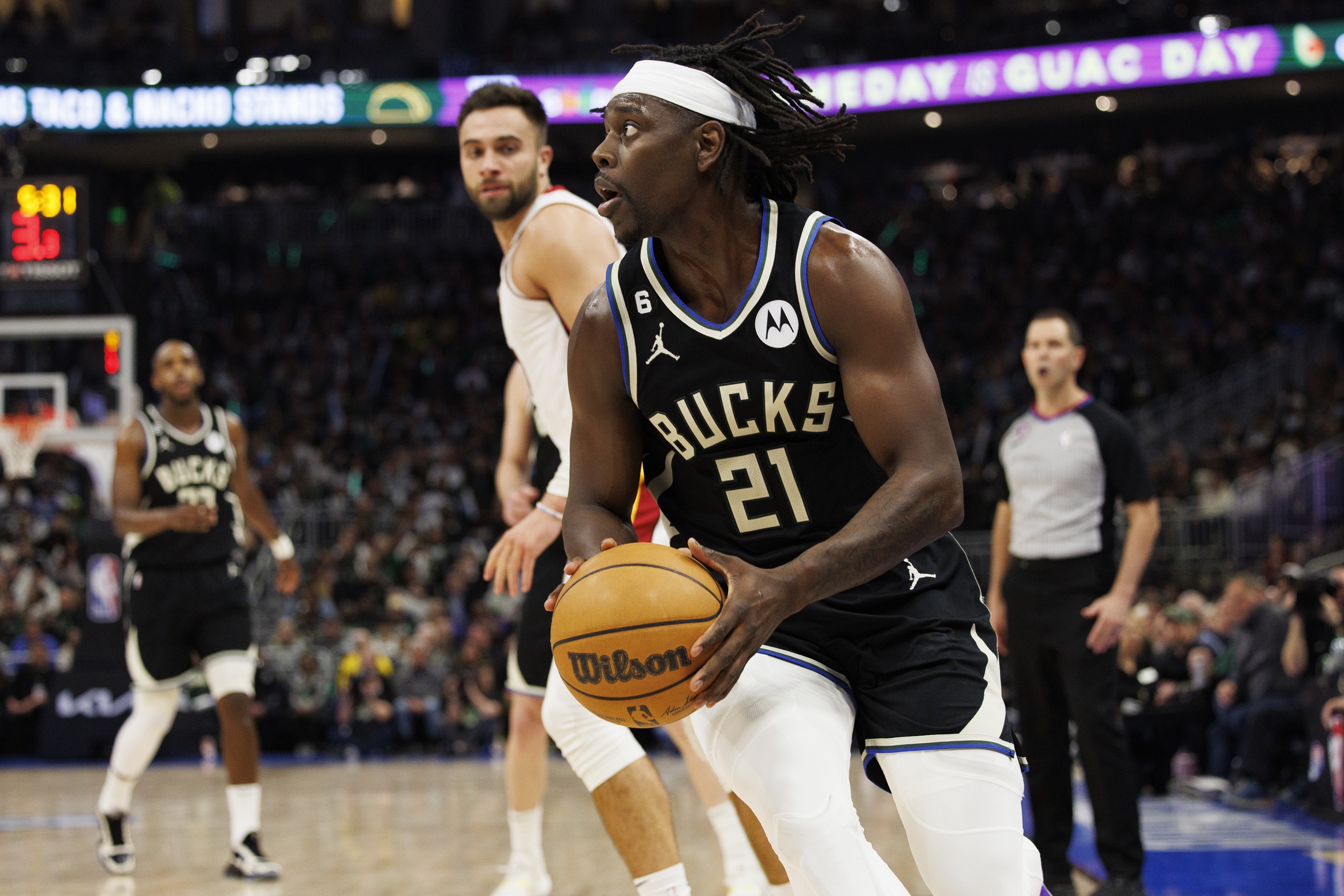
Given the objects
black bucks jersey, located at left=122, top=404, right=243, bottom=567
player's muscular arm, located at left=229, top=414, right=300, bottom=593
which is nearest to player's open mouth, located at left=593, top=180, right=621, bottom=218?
black bucks jersey, located at left=122, top=404, right=243, bottom=567

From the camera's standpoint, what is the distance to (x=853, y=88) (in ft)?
66.4

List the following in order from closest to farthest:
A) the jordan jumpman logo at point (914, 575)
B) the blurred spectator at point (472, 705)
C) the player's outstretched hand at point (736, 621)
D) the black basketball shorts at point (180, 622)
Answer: the player's outstretched hand at point (736, 621), the jordan jumpman logo at point (914, 575), the black basketball shorts at point (180, 622), the blurred spectator at point (472, 705)

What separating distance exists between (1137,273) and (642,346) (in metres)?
18.9

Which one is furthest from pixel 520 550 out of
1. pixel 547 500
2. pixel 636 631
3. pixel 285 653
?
pixel 285 653

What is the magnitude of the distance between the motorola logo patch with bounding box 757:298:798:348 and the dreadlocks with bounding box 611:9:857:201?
30cm

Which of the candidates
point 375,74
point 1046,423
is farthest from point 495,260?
point 1046,423

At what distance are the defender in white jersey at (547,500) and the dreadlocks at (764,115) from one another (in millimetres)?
748

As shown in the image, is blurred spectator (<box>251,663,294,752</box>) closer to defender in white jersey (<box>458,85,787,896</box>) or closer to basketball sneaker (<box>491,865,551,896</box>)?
basketball sneaker (<box>491,865,551,896</box>)

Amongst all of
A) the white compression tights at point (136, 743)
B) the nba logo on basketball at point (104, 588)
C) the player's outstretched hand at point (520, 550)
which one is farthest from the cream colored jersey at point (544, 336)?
the nba logo on basketball at point (104, 588)

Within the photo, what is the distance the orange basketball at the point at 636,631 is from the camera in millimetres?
2246

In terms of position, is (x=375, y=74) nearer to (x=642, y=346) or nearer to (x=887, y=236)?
(x=887, y=236)

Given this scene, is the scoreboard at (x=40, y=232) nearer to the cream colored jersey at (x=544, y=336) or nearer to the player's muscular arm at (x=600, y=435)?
the cream colored jersey at (x=544, y=336)

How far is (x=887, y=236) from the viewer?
22.7 m

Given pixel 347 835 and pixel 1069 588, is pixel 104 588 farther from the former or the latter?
pixel 1069 588
